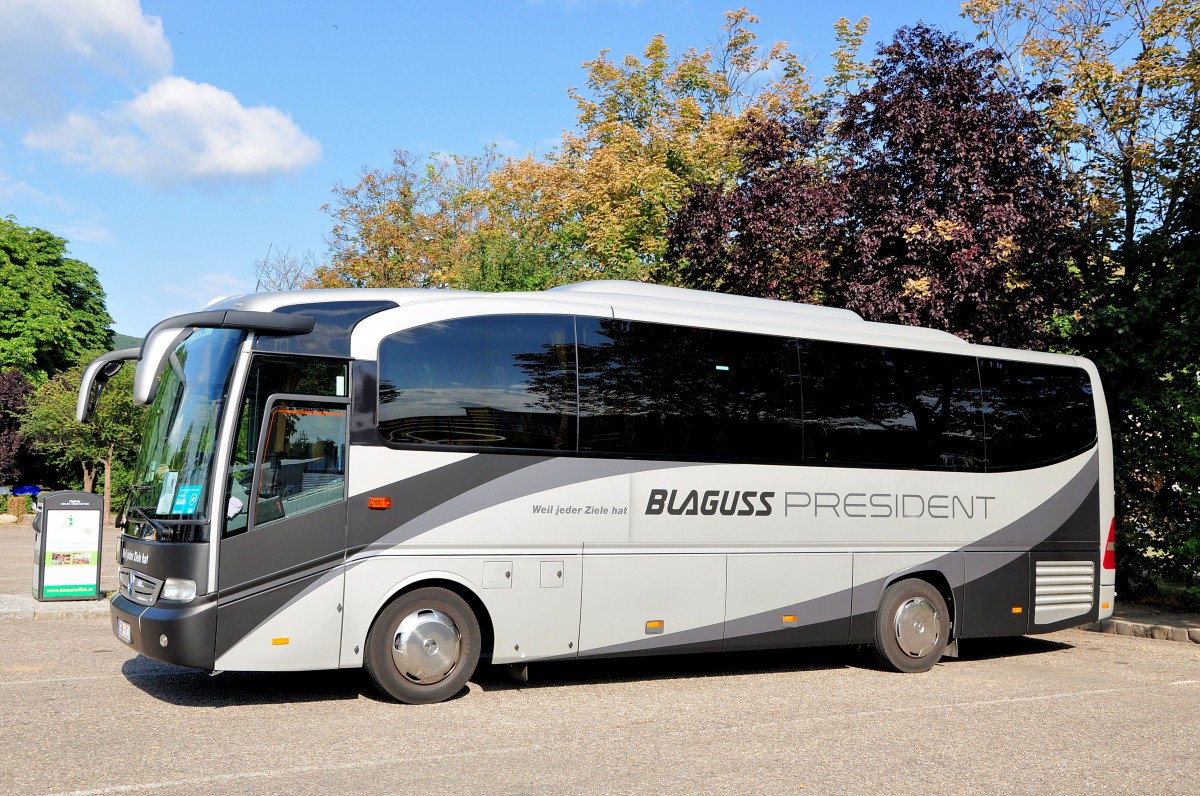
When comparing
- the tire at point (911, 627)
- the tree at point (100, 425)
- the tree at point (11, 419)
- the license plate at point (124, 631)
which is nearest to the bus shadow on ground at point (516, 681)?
the tire at point (911, 627)

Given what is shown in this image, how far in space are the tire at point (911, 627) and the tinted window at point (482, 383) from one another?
13.6 ft

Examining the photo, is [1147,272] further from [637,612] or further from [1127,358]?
[637,612]

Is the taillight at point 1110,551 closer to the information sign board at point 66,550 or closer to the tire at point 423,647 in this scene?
the tire at point 423,647

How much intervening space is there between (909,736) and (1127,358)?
10.8 meters

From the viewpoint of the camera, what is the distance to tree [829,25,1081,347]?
16.0 metres

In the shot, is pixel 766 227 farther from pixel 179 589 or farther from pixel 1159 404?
pixel 179 589

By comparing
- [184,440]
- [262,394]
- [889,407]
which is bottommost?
[184,440]

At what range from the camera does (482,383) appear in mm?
9352

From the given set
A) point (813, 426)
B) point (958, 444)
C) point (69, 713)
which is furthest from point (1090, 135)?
point (69, 713)

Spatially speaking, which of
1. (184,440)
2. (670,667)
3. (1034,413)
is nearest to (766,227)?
(1034,413)

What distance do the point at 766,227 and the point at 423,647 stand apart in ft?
37.9

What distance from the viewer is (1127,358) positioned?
1677 cm

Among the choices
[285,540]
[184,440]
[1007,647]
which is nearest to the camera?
[285,540]

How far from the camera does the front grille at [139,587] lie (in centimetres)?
854
